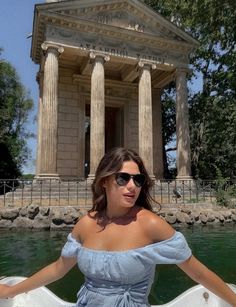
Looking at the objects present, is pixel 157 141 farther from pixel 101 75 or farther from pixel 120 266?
pixel 120 266

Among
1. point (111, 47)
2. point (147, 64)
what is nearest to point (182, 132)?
point (147, 64)

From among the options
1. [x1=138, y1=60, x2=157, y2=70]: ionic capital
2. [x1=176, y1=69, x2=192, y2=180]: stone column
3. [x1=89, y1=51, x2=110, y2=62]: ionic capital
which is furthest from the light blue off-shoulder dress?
[x1=138, y1=60, x2=157, y2=70]: ionic capital

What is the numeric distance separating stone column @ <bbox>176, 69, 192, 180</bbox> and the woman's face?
64.7 ft

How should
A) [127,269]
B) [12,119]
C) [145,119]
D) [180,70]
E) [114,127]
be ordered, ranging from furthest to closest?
1. [12,119]
2. [114,127]
3. [180,70]
4. [145,119]
5. [127,269]

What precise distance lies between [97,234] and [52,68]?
59.5ft

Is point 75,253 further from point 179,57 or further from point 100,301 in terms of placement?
point 179,57

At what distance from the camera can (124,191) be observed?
2025mm

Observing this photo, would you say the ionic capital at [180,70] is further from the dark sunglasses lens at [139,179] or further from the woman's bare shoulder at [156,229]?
the woman's bare shoulder at [156,229]

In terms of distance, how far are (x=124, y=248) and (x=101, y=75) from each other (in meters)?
18.9

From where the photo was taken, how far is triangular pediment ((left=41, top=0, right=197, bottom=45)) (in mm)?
20250

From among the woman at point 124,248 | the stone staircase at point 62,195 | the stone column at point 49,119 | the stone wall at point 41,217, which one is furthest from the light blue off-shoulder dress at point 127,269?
the stone column at point 49,119

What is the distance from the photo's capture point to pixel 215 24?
2319 centimetres

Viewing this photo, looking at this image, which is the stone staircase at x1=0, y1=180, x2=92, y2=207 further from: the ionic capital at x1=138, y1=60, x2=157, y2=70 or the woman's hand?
the woman's hand

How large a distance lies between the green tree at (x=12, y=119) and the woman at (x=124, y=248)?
1025 inches
